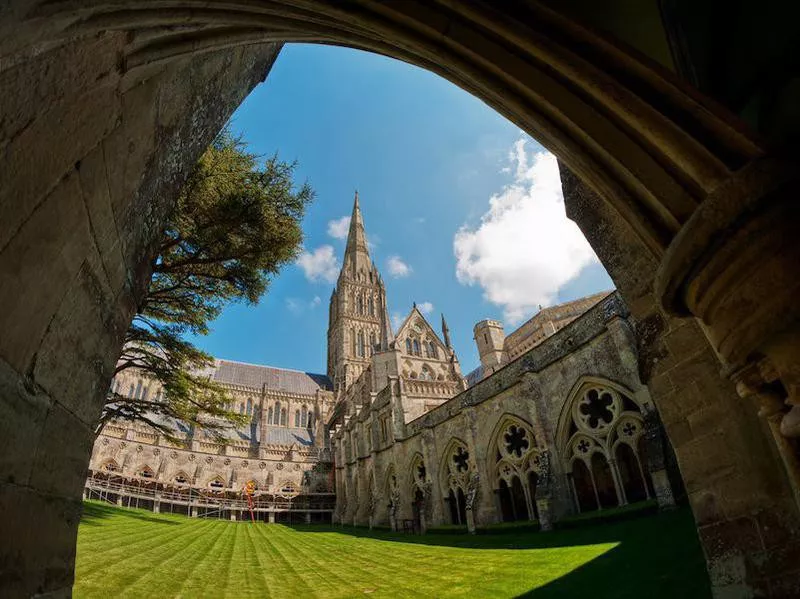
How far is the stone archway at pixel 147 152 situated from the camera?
4.02 ft

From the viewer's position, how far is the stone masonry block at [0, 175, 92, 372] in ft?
5.20

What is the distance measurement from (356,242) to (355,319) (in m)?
14.9

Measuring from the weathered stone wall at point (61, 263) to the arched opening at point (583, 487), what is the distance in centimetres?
1301

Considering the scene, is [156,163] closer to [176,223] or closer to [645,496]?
[176,223]

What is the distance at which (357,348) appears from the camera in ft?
166

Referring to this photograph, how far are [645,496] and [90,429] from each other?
12.8 metres

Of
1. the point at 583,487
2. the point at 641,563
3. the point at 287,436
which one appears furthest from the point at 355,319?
the point at 641,563

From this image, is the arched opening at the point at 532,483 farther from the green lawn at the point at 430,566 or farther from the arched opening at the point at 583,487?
the arched opening at the point at 583,487

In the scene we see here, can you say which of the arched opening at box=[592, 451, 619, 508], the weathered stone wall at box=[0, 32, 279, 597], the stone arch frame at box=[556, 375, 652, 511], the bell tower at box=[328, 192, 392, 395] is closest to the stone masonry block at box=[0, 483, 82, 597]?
the weathered stone wall at box=[0, 32, 279, 597]

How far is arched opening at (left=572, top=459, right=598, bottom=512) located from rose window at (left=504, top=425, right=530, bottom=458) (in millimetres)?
2050

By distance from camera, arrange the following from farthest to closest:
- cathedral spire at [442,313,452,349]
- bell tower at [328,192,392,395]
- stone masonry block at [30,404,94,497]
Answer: bell tower at [328,192,392,395]
cathedral spire at [442,313,452,349]
stone masonry block at [30,404,94,497]

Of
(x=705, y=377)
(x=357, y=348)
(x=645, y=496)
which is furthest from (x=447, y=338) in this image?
(x=705, y=377)

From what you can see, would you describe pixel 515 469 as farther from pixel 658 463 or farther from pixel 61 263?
pixel 61 263

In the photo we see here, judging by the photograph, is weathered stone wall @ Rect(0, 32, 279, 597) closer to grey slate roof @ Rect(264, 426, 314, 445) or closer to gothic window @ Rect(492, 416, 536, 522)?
gothic window @ Rect(492, 416, 536, 522)
